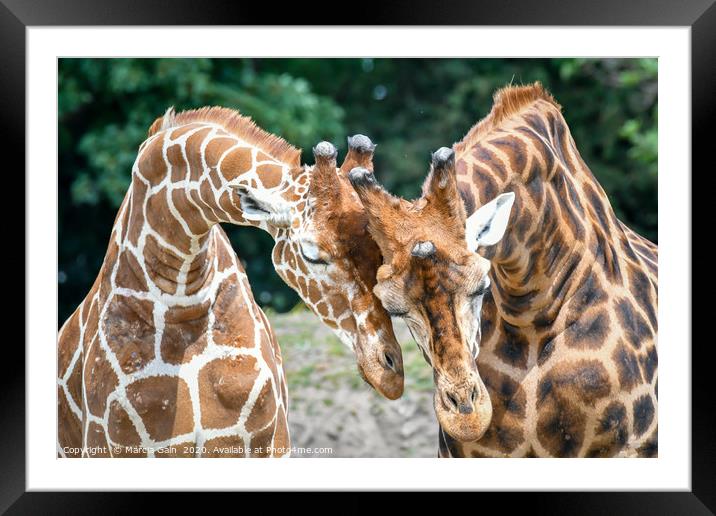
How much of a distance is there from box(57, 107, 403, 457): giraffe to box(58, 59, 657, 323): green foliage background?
4.44 metres

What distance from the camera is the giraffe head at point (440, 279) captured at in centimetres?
410

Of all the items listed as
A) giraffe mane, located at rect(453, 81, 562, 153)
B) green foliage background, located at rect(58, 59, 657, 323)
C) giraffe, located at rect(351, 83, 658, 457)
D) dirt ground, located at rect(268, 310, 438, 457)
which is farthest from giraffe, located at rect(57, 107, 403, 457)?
green foliage background, located at rect(58, 59, 657, 323)

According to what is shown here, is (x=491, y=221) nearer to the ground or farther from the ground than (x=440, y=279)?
farther from the ground

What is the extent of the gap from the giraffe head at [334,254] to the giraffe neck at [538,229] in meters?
0.57

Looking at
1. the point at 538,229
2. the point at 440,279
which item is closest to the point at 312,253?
the point at 440,279

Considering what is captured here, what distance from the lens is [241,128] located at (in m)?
4.84

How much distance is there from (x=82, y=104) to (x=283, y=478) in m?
6.02

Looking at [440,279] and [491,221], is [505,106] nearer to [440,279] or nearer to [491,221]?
[491,221]

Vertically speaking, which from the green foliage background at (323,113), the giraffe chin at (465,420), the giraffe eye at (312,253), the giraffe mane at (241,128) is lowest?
the giraffe chin at (465,420)

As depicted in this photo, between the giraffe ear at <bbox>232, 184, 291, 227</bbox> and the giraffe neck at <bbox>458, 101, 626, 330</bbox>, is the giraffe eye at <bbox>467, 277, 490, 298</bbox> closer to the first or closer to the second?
the giraffe neck at <bbox>458, 101, 626, 330</bbox>

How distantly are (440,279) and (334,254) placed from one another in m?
0.52

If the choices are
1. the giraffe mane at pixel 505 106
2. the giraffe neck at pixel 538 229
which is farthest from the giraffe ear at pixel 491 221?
the giraffe mane at pixel 505 106

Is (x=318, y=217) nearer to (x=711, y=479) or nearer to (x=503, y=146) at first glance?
(x=503, y=146)
